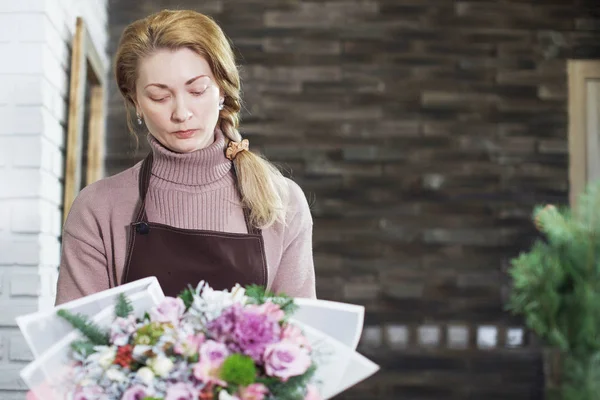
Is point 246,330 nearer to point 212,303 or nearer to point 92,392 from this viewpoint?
point 212,303

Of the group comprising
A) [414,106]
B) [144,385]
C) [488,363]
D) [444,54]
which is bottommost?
[488,363]

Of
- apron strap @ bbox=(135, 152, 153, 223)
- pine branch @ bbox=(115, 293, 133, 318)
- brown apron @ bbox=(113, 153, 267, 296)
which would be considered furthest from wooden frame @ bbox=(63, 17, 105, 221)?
pine branch @ bbox=(115, 293, 133, 318)

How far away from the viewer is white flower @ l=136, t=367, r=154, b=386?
96 cm

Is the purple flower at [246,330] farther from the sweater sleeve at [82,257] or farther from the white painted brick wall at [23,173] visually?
the white painted brick wall at [23,173]

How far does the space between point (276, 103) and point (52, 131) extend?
1784 mm

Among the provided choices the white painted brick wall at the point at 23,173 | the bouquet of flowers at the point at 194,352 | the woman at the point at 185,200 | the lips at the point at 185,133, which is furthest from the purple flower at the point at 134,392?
the white painted brick wall at the point at 23,173

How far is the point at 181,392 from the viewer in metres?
0.94

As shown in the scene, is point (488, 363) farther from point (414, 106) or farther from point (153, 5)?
point (153, 5)

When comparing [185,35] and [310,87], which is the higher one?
[310,87]

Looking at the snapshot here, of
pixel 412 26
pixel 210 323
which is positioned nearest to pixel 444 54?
pixel 412 26

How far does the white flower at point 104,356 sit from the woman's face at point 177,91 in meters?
0.70

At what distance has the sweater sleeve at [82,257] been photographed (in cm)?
164

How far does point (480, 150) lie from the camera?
454cm

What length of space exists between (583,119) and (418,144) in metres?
0.98
